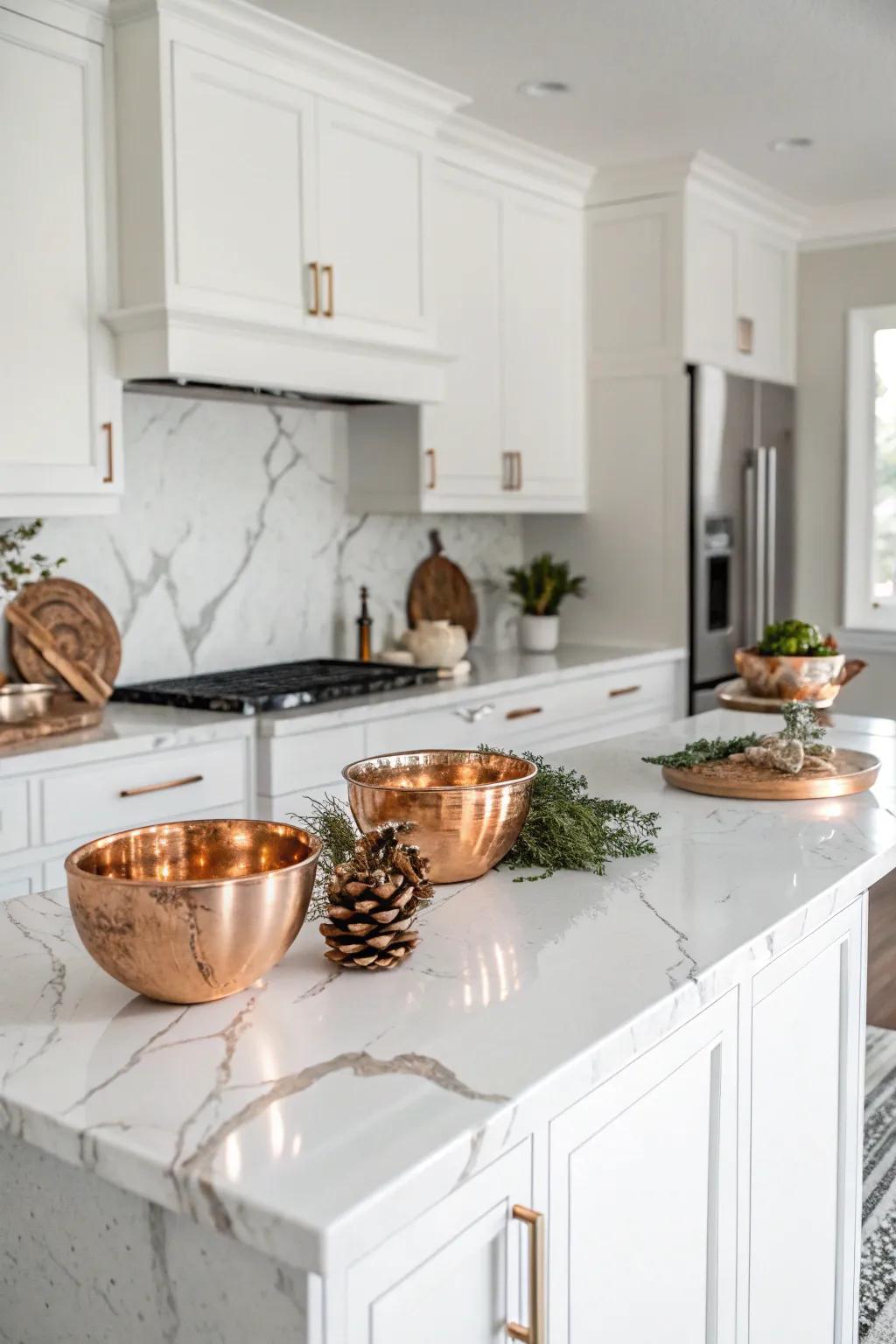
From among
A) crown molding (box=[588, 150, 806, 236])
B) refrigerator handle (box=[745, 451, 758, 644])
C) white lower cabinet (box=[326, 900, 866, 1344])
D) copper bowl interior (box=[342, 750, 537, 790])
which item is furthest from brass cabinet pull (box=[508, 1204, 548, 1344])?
refrigerator handle (box=[745, 451, 758, 644])

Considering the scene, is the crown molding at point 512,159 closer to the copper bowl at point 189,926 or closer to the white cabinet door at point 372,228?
the white cabinet door at point 372,228

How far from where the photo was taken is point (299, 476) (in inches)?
163

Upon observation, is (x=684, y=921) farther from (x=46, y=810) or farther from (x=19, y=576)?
(x=19, y=576)

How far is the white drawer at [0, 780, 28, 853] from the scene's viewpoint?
8.56ft

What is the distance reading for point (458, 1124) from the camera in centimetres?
93

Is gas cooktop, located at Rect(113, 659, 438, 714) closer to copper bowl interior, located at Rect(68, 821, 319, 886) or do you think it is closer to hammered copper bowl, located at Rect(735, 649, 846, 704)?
hammered copper bowl, located at Rect(735, 649, 846, 704)

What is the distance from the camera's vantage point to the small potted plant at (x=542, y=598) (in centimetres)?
486

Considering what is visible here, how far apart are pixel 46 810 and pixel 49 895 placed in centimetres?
120

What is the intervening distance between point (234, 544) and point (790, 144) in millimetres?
2341

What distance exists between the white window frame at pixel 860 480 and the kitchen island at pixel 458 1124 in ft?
13.3

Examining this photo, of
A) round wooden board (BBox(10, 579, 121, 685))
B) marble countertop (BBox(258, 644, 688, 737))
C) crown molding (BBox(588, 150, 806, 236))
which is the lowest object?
marble countertop (BBox(258, 644, 688, 737))

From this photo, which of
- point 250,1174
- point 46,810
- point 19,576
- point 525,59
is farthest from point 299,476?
point 250,1174

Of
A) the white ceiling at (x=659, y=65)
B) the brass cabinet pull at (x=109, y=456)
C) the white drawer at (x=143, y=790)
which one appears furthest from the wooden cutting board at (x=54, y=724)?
the white ceiling at (x=659, y=65)

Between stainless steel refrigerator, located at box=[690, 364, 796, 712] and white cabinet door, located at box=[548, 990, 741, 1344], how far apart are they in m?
3.54
